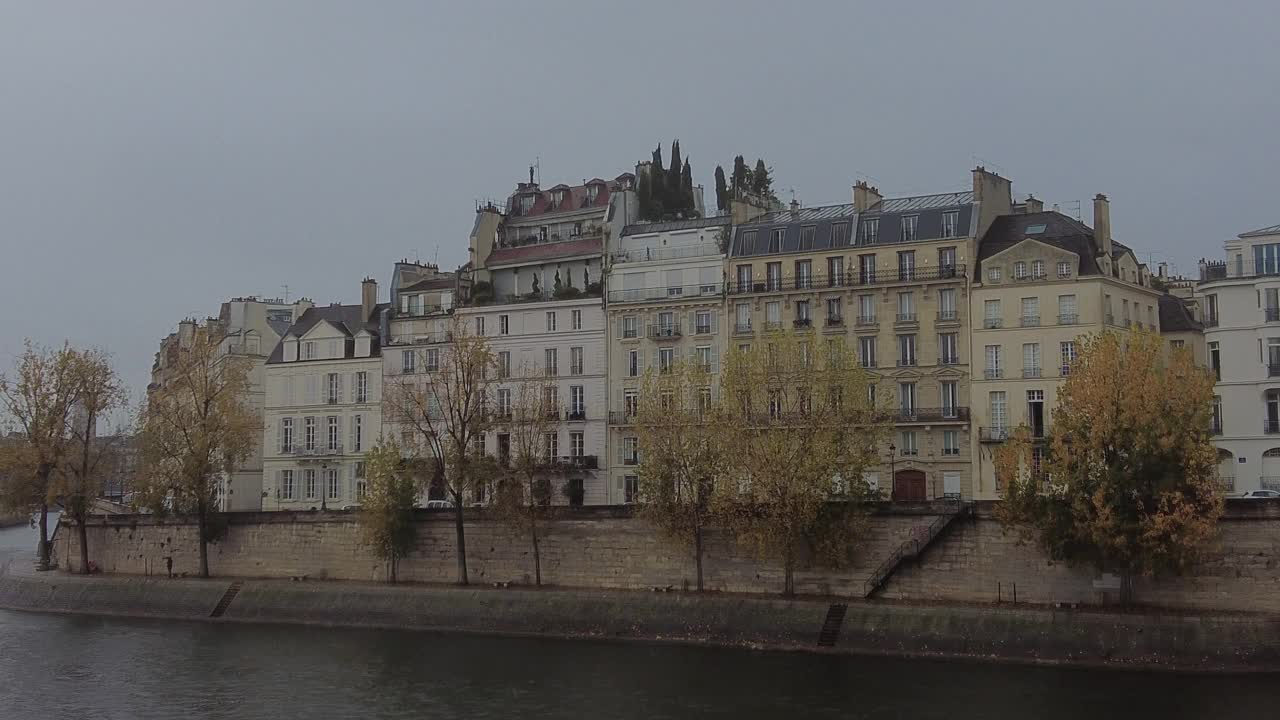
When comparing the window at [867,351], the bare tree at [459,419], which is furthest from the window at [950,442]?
the bare tree at [459,419]

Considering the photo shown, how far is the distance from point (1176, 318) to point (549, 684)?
37.6 metres

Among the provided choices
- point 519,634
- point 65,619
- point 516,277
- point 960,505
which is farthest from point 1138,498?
point 65,619

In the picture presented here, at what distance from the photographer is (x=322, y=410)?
79438mm

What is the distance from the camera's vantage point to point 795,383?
55594 millimetres

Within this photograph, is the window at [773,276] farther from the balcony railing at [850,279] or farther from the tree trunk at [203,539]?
the tree trunk at [203,539]

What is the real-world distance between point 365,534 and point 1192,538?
33123 mm

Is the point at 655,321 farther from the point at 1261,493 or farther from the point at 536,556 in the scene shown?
the point at 1261,493

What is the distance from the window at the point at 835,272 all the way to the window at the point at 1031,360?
29.7 feet

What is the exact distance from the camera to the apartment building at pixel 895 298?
63.8 metres

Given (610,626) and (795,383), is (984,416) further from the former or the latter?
(610,626)

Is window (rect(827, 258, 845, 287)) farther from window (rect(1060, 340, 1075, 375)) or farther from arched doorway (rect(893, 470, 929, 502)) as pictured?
window (rect(1060, 340, 1075, 375))

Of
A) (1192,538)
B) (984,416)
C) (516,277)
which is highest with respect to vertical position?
(516,277)

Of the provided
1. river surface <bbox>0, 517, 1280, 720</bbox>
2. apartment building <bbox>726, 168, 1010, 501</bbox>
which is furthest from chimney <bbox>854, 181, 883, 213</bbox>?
river surface <bbox>0, 517, 1280, 720</bbox>

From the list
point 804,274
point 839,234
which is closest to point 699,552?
point 804,274
